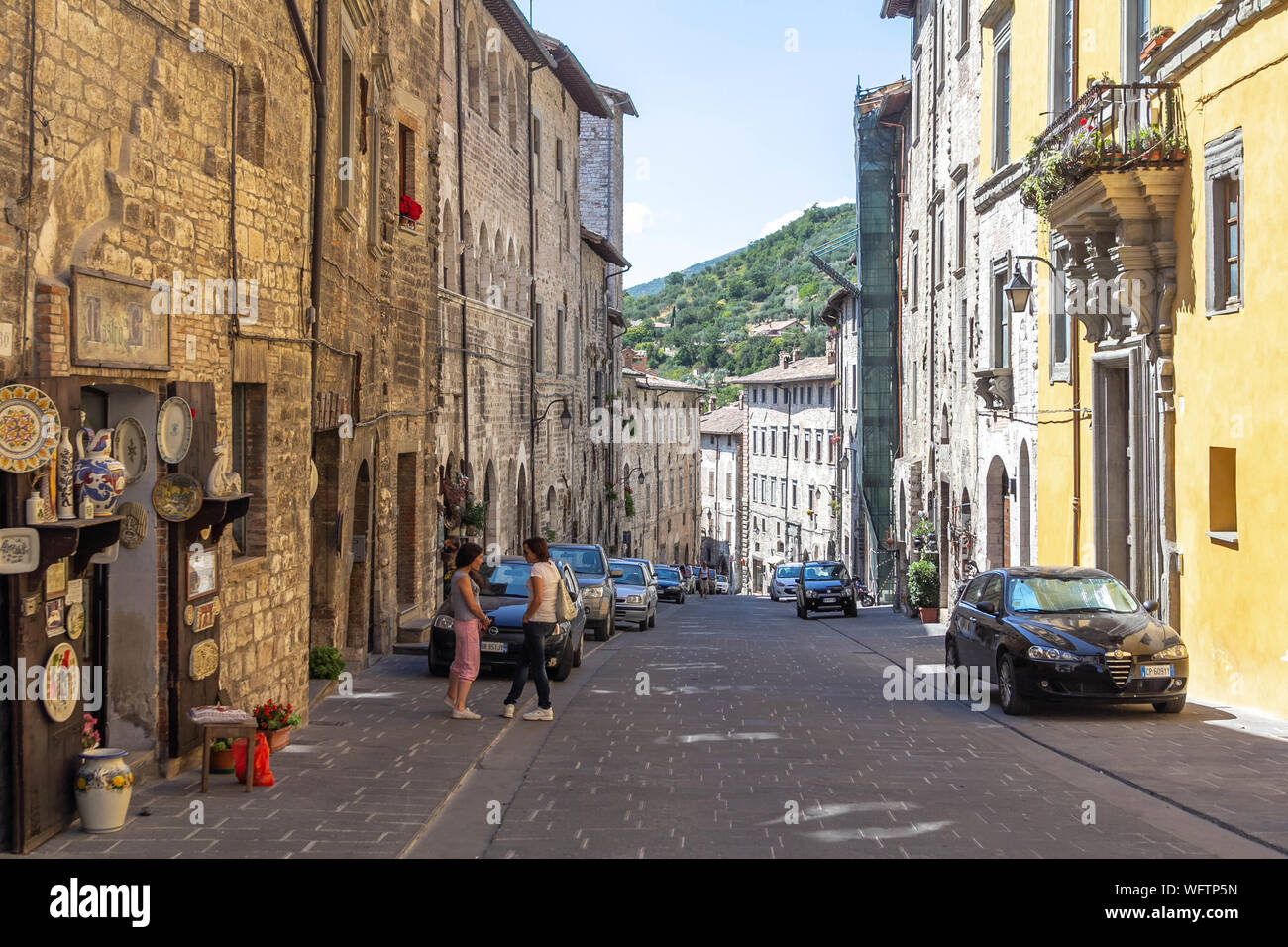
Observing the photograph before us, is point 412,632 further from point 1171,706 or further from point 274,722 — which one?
point 1171,706

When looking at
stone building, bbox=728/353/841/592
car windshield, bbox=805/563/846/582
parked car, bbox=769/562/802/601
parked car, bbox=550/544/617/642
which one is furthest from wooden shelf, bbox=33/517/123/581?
stone building, bbox=728/353/841/592

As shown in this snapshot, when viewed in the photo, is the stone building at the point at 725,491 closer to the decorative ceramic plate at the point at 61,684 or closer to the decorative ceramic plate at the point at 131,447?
the decorative ceramic plate at the point at 131,447

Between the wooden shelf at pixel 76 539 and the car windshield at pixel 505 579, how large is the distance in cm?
904

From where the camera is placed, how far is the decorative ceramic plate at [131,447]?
8594 millimetres

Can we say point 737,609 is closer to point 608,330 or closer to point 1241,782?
point 608,330

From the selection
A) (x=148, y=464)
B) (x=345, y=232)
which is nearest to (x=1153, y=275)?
(x=345, y=232)

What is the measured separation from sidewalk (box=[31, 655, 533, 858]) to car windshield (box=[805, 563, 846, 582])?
2431cm

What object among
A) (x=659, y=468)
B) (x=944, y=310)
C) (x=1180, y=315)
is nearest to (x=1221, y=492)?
(x=1180, y=315)

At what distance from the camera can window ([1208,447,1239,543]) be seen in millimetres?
14742

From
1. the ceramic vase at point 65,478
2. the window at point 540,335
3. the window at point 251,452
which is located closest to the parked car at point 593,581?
the window at point 540,335

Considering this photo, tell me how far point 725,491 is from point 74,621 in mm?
81831

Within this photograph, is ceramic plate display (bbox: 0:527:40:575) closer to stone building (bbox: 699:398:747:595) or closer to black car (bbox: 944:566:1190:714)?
black car (bbox: 944:566:1190:714)

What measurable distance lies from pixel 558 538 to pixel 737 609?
7964 millimetres

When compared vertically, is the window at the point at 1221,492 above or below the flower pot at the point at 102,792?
above
